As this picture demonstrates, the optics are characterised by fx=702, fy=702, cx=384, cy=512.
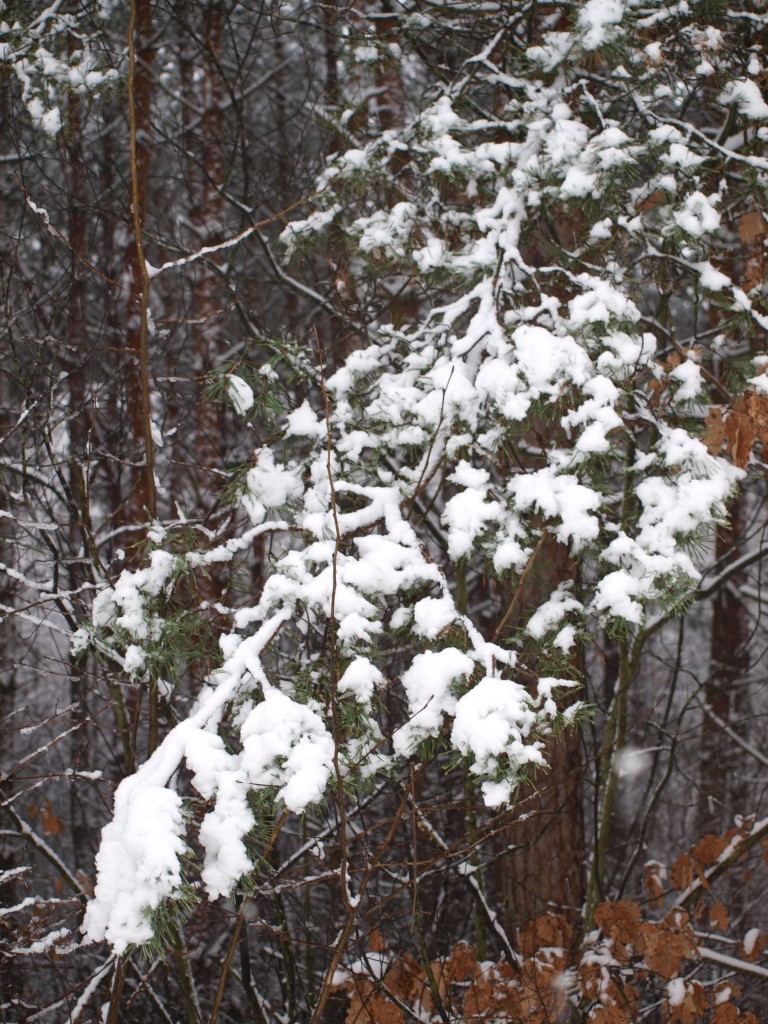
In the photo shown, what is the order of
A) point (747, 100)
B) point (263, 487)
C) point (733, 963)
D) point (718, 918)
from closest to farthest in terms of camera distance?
point (263, 487) < point (747, 100) < point (733, 963) < point (718, 918)

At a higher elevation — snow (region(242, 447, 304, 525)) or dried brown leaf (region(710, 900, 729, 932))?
snow (region(242, 447, 304, 525))

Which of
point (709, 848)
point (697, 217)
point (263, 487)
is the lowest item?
point (709, 848)

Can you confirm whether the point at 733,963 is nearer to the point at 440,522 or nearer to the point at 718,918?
the point at 718,918

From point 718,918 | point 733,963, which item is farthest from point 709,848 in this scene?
point 733,963

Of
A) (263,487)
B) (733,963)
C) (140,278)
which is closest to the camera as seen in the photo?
(140,278)

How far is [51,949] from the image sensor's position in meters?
3.19

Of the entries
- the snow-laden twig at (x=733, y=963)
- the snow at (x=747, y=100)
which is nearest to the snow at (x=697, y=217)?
the snow at (x=747, y=100)

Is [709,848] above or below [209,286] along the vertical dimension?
below

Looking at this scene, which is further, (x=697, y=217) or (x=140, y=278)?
(x=697, y=217)

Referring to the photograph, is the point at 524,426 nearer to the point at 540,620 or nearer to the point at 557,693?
the point at 540,620

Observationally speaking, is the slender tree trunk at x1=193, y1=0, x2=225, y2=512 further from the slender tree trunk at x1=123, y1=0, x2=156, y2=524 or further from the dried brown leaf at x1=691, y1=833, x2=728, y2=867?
the dried brown leaf at x1=691, y1=833, x2=728, y2=867

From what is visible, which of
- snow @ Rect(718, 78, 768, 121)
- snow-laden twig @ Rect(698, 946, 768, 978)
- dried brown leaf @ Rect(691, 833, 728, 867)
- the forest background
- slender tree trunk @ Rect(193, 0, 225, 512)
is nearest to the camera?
the forest background

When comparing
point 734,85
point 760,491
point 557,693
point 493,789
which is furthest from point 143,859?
point 760,491

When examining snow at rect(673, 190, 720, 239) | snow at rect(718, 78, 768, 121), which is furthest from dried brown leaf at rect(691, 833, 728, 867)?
snow at rect(718, 78, 768, 121)
